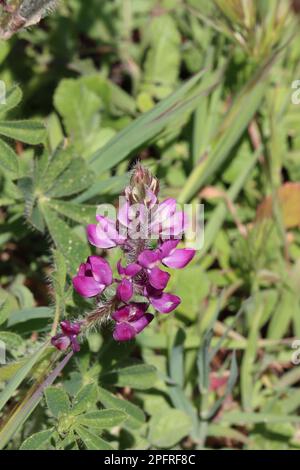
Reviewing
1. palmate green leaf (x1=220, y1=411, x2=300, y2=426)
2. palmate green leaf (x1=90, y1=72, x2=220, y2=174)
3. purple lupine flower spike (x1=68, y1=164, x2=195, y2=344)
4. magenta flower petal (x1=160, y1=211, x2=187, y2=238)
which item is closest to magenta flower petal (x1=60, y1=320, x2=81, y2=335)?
purple lupine flower spike (x1=68, y1=164, x2=195, y2=344)

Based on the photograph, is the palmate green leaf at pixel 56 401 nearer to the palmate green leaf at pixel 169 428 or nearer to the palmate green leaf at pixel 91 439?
the palmate green leaf at pixel 91 439

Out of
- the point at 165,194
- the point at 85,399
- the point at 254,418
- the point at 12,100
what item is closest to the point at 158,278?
the point at 85,399

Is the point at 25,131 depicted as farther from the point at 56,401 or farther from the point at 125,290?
the point at 56,401

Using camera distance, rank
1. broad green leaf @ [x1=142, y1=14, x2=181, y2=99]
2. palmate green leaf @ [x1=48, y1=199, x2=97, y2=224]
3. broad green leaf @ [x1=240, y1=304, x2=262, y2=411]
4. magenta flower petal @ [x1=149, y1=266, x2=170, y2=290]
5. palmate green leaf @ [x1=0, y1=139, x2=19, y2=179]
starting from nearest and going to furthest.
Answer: magenta flower petal @ [x1=149, y1=266, x2=170, y2=290] → palmate green leaf @ [x1=0, y1=139, x2=19, y2=179] → palmate green leaf @ [x1=48, y1=199, x2=97, y2=224] → broad green leaf @ [x1=240, y1=304, x2=262, y2=411] → broad green leaf @ [x1=142, y1=14, x2=181, y2=99]

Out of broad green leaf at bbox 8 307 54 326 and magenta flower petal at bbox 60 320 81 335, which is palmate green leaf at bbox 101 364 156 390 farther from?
magenta flower petal at bbox 60 320 81 335

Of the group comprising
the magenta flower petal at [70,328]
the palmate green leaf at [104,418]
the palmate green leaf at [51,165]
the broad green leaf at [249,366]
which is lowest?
the palmate green leaf at [104,418]

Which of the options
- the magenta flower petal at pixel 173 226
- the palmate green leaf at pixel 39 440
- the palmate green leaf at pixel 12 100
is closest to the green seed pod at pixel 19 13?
the palmate green leaf at pixel 12 100
